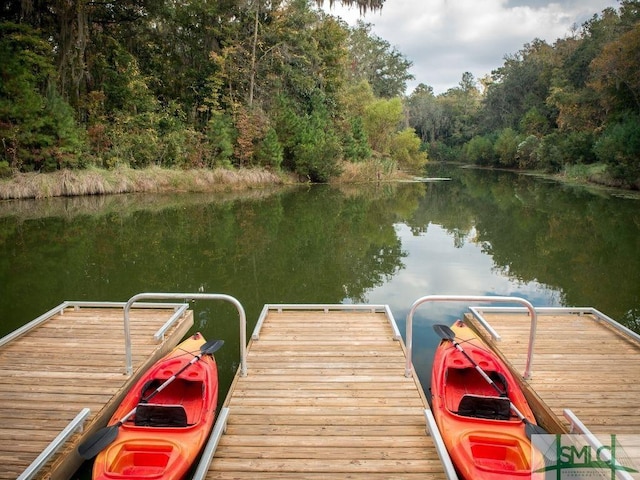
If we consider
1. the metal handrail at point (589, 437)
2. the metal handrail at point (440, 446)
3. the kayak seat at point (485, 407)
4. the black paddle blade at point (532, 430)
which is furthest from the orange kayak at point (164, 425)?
the metal handrail at point (589, 437)

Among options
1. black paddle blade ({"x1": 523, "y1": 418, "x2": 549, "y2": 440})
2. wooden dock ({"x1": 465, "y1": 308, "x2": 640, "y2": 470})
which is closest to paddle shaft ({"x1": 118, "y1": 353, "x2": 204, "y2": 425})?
black paddle blade ({"x1": 523, "y1": 418, "x2": 549, "y2": 440})

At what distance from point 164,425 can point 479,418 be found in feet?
7.61

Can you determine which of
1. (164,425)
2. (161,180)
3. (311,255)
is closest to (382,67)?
(161,180)

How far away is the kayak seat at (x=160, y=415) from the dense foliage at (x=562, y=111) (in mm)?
25123

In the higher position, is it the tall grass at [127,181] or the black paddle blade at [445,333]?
the tall grass at [127,181]

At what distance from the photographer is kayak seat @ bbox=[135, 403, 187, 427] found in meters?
3.18

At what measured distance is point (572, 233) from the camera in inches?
509

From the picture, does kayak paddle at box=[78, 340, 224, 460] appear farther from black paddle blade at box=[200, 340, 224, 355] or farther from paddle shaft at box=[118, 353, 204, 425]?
black paddle blade at box=[200, 340, 224, 355]

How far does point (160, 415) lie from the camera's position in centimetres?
324

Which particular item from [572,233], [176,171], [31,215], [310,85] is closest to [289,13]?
[310,85]

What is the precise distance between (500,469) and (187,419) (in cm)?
222

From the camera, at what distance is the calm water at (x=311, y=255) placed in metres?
7.16

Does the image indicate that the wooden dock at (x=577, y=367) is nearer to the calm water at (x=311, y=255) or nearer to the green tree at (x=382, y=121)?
the calm water at (x=311, y=255)

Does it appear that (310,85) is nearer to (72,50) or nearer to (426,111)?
(72,50)
